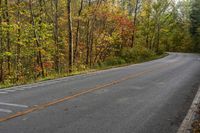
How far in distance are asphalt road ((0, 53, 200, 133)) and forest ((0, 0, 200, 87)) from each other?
14.3ft

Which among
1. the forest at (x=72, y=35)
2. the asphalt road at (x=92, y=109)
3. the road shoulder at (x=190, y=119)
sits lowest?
the road shoulder at (x=190, y=119)

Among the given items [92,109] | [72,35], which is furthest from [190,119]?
[72,35]

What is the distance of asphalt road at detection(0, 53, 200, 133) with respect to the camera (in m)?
6.27

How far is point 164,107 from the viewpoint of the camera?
862 centimetres

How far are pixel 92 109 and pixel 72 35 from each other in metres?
20.6

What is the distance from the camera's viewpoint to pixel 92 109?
795 centimetres

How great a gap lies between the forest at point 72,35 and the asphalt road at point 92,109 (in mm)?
4345

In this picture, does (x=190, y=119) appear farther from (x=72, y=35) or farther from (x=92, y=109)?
(x=72, y=35)

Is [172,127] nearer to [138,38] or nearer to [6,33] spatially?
[6,33]

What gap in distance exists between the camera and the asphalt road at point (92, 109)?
6.27m

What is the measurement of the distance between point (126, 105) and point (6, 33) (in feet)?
44.9

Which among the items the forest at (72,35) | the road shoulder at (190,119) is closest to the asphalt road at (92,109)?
the road shoulder at (190,119)

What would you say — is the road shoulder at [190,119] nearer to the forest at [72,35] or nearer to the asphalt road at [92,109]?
the asphalt road at [92,109]

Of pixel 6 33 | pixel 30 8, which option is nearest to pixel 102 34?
pixel 30 8
